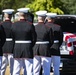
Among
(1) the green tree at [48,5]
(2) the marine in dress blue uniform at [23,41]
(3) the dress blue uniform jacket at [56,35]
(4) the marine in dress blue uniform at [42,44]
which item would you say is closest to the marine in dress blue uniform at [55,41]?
(3) the dress blue uniform jacket at [56,35]

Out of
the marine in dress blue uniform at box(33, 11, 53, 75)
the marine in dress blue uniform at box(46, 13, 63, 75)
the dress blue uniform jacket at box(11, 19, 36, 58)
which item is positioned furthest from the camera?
the marine in dress blue uniform at box(46, 13, 63, 75)

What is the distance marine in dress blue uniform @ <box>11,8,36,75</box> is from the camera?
9156 mm

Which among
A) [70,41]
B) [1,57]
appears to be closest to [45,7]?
[70,41]

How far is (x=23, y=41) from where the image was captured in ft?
30.1

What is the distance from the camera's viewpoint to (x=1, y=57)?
31.7 ft

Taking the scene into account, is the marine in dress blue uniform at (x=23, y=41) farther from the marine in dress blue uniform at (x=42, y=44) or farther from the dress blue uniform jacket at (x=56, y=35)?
the dress blue uniform jacket at (x=56, y=35)

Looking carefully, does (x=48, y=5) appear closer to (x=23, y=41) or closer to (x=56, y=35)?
(x=56, y=35)

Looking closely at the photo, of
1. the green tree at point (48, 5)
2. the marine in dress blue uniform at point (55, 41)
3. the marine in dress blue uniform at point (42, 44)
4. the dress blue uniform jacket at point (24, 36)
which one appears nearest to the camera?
the dress blue uniform jacket at point (24, 36)

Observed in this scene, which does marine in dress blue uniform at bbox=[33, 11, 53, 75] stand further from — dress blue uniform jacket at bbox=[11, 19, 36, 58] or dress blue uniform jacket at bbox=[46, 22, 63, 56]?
dress blue uniform jacket at bbox=[46, 22, 63, 56]

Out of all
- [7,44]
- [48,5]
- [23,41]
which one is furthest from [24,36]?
[48,5]

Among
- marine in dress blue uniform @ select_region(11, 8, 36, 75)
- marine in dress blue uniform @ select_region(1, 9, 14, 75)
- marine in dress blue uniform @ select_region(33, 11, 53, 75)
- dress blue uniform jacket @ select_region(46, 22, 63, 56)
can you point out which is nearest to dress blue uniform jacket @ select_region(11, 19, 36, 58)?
marine in dress blue uniform @ select_region(11, 8, 36, 75)

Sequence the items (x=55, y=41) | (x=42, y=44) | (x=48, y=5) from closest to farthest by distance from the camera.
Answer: (x=42, y=44)
(x=55, y=41)
(x=48, y=5)

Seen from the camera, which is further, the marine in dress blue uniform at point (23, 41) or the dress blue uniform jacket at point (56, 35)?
the dress blue uniform jacket at point (56, 35)

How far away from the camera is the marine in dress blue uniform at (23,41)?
9156 mm
